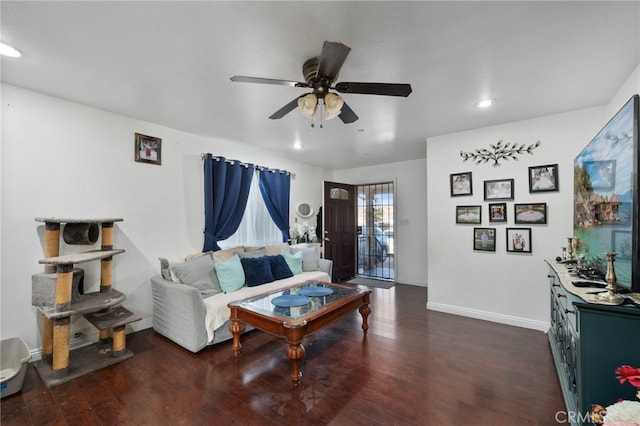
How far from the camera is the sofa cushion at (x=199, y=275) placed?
118 inches

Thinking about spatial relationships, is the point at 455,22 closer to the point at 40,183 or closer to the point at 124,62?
the point at 124,62

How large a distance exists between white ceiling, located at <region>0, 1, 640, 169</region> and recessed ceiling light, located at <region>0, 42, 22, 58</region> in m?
0.07

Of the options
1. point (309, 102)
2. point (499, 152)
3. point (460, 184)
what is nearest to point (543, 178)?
point (499, 152)

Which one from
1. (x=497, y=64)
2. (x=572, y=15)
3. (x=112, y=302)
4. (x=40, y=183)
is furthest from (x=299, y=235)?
(x=572, y=15)

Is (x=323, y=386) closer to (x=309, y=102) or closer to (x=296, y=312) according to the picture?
(x=296, y=312)

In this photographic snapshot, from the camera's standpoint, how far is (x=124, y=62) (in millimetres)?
2053

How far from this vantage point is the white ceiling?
5.09 feet

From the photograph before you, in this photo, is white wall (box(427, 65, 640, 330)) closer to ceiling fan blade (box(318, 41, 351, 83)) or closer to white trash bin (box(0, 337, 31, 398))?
ceiling fan blade (box(318, 41, 351, 83))

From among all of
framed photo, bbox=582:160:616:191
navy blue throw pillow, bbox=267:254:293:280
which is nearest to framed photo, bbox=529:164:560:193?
framed photo, bbox=582:160:616:191

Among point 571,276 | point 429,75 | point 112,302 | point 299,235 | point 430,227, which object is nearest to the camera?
point 571,276

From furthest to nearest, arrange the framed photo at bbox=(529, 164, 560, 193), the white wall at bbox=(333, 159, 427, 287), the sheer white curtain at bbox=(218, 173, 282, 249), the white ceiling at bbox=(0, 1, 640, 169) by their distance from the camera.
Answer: the white wall at bbox=(333, 159, 427, 287) → the sheer white curtain at bbox=(218, 173, 282, 249) → the framed photo at bbox=(529, 164, 560, 193) → the white ceiling at bbox=(0, 1, 640, 169)

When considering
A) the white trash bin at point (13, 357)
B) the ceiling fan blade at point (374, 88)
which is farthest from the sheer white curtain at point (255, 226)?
the ceiling fan blade at point (374, 88)

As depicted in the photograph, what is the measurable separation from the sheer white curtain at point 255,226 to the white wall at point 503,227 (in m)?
2.75

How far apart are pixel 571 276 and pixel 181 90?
3.62m
